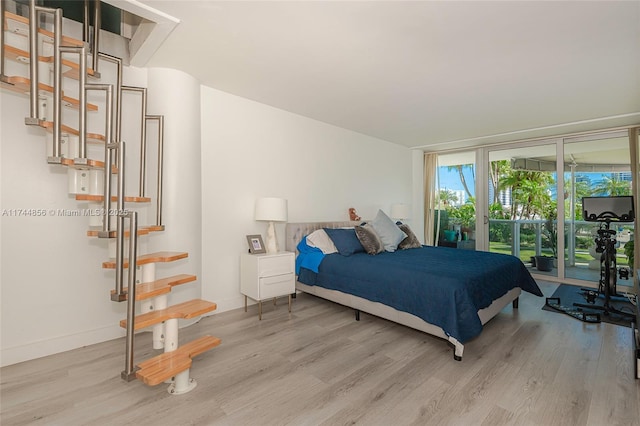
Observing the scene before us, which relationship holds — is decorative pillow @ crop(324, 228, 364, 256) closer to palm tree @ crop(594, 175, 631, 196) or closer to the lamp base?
the lamp base

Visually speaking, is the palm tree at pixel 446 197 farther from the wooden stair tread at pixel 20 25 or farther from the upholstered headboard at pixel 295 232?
the wooden stair tread at pixel 20 25

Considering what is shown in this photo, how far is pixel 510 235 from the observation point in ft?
17.7

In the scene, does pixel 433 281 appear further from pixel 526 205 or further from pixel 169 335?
pixel 526 205

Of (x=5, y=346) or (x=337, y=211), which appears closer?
(x=5, y=346)

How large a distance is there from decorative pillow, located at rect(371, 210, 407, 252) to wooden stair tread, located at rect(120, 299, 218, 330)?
240 cm

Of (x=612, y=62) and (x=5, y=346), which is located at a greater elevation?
(x=612, y=62)

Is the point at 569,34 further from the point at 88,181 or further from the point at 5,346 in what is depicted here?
the point at 5,346

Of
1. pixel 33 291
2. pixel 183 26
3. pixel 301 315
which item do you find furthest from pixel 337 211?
pixel 33 291

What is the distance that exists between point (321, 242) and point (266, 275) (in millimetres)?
815

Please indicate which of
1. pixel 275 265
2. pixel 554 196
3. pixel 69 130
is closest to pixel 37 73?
pixel 69 130

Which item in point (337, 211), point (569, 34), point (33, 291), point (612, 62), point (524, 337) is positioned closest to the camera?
point (569, 34)

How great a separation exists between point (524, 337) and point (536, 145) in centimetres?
376

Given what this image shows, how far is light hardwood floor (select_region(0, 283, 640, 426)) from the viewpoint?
170 cm

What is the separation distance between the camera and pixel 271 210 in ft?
11.1
